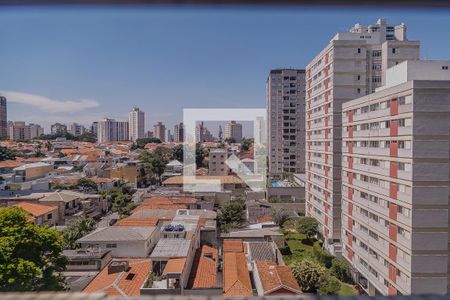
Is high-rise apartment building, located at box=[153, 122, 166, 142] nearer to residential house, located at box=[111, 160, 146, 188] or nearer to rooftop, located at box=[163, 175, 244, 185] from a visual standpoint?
residential house, located at box=[111, 160, 146, 188]

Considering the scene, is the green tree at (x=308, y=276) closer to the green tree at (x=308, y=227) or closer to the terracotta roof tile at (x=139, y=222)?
the green tree at (x=308, y=227)

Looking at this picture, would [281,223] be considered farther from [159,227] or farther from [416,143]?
[416,143]

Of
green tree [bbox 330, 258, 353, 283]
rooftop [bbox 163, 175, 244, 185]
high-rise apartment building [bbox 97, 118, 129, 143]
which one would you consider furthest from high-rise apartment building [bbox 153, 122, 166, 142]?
green tree [bbox 330, 258, 353, 283]

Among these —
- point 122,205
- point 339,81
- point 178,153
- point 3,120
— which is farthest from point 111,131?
point 339,81

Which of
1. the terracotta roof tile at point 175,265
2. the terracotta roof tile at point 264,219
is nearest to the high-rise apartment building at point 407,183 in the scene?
the terracotta roof tile at point 175,265

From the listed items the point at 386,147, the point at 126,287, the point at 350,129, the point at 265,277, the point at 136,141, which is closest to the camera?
the point at 126,287

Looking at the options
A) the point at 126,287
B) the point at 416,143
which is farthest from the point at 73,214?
the point at 416,143
